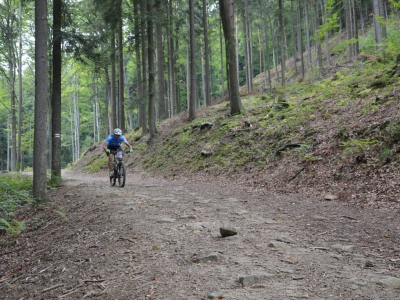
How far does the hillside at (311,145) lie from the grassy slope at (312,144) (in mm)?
23

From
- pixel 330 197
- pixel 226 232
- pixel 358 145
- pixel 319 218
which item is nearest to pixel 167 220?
pixel 226 232

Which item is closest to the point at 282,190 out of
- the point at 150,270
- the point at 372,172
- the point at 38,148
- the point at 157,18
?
the point at 372,172

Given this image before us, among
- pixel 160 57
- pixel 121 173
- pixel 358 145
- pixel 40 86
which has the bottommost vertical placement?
pixel 121 173

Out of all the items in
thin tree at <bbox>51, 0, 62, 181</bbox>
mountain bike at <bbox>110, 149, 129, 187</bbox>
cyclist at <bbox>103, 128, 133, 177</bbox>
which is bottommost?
mountain bike at <bbox>110, 149, 129, 187</bbox>

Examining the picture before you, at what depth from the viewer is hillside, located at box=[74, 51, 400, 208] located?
6906 millimetres

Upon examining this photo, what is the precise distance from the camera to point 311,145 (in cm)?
927

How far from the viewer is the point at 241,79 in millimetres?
55469

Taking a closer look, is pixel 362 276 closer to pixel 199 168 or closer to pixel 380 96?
pixel 380 96

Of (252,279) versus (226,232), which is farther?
(226,232)

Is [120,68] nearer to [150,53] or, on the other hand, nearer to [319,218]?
[150,53]

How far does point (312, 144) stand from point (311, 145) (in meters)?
0.06

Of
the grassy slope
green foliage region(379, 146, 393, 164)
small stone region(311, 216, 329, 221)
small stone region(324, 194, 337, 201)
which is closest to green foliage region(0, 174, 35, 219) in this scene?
the grassy slope

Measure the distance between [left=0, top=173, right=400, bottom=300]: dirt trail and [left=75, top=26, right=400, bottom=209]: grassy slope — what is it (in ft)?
4.32

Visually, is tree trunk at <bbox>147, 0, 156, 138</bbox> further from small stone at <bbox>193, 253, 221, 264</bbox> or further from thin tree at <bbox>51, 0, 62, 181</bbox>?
small stone at <bbox>193, 253, 221, 264</bbox>
